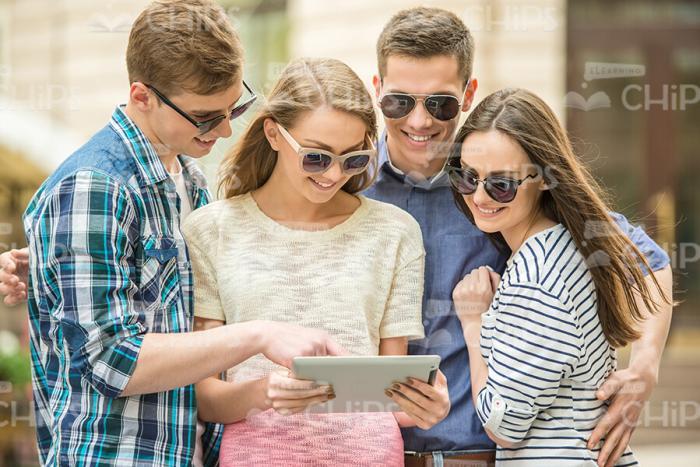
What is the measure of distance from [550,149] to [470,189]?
0.50 ft

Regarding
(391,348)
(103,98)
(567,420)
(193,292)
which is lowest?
(567,420)

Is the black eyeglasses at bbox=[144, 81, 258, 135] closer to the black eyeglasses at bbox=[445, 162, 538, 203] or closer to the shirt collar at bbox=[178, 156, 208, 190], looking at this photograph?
the shirt collar at bbox=[178, 156, 208, 190]

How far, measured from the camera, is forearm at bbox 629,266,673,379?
178cm

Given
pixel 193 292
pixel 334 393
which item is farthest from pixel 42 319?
pixel 334 393

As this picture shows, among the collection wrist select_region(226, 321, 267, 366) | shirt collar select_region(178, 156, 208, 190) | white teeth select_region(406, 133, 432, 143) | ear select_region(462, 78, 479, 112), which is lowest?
wrist select_region(226, 321, 267, 366)

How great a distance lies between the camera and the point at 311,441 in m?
1.66

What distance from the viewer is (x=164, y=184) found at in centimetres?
163

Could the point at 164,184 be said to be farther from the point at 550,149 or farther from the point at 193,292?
the point at 550,149

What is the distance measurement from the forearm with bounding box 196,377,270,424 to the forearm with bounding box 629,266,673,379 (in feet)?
2.20

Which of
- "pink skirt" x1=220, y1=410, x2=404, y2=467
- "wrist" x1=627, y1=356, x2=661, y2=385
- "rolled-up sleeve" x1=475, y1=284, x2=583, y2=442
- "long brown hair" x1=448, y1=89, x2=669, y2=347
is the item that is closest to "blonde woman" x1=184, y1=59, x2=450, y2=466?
"pink skirt" x1=220, y1=410, x2=404, y2=467

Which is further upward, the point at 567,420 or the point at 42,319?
the point at 42,319

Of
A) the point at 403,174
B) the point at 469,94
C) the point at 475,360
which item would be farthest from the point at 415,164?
the point at 475,360

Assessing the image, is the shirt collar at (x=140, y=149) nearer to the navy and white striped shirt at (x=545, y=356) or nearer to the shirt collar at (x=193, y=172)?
the shirt collar at (x=193, y=172)

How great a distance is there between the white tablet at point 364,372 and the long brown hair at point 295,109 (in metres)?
0.40
